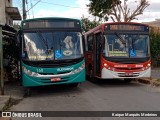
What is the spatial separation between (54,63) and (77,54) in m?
1.08

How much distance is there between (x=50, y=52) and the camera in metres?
13.1

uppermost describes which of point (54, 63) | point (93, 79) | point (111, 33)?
point (111, 33)

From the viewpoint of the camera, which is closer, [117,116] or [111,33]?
[117,116]

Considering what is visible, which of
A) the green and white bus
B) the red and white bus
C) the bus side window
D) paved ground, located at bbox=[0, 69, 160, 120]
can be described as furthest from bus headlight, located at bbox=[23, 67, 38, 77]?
the bus side window

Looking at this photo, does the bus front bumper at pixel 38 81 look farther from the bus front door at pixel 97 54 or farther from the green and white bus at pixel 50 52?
the bus front door at pixel 97 54

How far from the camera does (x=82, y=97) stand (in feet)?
41.3

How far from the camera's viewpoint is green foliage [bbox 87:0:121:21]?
35.3 meters

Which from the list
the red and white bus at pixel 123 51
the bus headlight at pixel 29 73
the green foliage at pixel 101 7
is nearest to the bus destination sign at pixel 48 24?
the bus headlight at pixel 29 73

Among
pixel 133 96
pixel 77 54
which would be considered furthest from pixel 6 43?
pixel 133 96

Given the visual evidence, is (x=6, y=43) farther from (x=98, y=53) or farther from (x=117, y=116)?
(x=117, y=116)

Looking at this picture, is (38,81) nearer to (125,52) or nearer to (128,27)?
(125,52)

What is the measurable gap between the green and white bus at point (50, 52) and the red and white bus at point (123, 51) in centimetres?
217

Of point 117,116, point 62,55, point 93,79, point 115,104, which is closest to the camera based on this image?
point 117,116

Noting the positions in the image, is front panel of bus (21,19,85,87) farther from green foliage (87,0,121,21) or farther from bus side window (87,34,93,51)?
green foliage (87,0,121,21)
